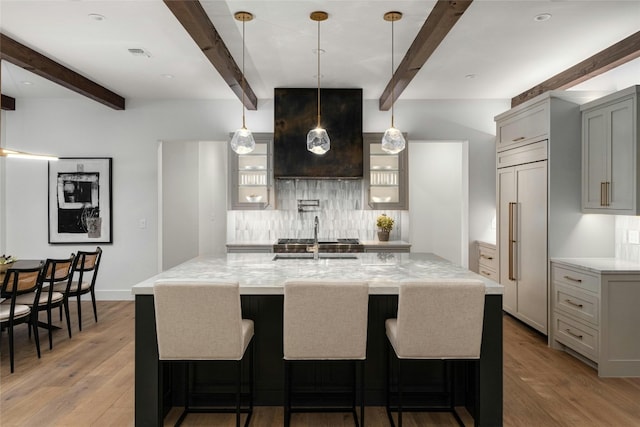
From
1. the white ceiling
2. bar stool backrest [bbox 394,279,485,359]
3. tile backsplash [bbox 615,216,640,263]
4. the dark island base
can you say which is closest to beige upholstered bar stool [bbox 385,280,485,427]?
bar stool backrest [bbox 394,279,485,359]

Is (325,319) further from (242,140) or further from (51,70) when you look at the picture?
(51,70)

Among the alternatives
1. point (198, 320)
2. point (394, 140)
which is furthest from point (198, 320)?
point (394, 140)

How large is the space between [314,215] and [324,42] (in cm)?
271

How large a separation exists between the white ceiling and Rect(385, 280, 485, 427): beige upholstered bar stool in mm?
2066

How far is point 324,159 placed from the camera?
5.50m

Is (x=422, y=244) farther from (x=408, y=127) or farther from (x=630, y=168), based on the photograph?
(x=630, y=168)

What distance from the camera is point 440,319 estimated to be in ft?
7.75

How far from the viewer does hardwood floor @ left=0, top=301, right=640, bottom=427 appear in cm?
275

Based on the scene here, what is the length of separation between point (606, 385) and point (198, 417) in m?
2.97

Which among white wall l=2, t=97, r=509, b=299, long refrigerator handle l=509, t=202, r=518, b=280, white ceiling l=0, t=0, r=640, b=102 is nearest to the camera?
white ceiling l=0, t=0, r=640, b=102

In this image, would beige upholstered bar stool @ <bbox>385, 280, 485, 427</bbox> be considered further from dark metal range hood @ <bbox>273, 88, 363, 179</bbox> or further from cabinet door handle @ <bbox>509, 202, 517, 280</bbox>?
dark metal range hood @ <bbox>273, 88, 363, 179</bbox>

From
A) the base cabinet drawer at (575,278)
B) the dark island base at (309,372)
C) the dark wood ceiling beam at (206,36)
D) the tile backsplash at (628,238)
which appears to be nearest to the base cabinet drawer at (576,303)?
the base cabinet drawer at (575,278)

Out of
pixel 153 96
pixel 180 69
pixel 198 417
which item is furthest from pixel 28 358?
pixel 153 96

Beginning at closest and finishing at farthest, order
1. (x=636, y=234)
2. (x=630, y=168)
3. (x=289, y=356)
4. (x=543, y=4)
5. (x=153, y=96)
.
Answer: (x=289, y=356)
(x=543, y=4)
(x=630, y=168)
(x=636, y=234)
(x=153, y=96)
